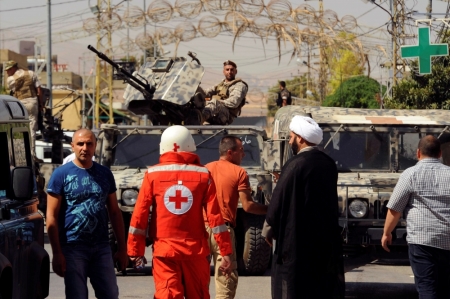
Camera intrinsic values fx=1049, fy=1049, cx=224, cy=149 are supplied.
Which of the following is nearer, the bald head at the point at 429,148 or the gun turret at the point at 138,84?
the bald head at the point at 429,148

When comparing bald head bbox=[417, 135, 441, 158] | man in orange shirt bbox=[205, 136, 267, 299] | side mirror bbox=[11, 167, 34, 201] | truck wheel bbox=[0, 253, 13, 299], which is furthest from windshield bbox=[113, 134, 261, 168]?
truck wheel bbox=[0, 253, 13, 299]

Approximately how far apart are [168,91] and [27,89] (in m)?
2.71

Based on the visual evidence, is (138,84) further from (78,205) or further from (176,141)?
(176,141)

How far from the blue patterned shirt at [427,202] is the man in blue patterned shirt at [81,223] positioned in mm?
2285

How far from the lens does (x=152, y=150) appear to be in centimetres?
1359

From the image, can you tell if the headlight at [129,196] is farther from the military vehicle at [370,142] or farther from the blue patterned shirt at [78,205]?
the blue patterned shirt at [78,205]

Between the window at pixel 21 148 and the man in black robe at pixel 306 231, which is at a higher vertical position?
the window at pixel 21 148

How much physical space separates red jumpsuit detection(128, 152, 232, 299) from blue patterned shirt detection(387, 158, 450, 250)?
1634 mm

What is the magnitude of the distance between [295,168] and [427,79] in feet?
66.6

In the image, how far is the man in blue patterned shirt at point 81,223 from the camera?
7.53 metres

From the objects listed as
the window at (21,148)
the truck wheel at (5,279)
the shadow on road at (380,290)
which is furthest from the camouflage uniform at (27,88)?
the truck wheel at (5,279)

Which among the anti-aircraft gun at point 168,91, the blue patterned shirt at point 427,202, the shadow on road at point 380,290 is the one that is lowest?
the shadow on road at point 380,290

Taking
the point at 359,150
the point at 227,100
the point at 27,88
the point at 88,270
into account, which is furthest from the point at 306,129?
the point at 27,88

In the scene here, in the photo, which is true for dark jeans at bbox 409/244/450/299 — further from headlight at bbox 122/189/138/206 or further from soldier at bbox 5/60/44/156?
soldier at bbox 5/60/44/156
